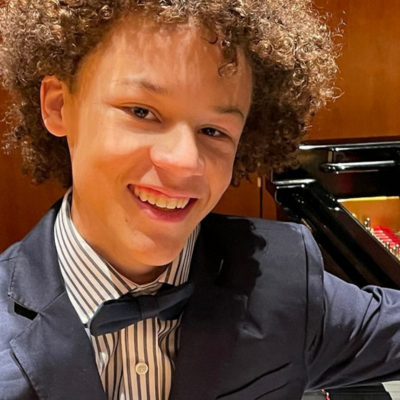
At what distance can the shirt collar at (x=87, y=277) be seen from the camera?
3.13 ft

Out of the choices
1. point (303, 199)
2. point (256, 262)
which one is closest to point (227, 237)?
point (256, 262)

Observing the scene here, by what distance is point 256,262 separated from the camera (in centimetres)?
105

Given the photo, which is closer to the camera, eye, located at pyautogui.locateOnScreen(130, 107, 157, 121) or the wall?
eye, located at pyautogui.locateOnScreen(130, 107, 157, 121)

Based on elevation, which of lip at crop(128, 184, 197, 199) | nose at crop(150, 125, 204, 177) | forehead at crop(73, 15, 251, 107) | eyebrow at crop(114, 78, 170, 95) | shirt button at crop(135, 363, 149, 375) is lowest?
shirt button at crop(135, 363, 149, 375)

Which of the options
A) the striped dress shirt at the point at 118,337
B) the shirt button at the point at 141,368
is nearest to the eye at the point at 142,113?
the striped dress shirt at the point at 118,337

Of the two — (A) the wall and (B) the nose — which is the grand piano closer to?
(B) the nose

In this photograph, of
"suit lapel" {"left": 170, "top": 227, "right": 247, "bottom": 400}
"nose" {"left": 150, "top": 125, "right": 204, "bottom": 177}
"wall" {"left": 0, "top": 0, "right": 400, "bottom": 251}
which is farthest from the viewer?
"wall" {"left": 0, "top": 0, "right": 400, "bottom": 251}

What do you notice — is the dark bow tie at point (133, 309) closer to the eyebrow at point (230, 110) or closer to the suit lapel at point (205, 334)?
the suit lapel at point (205, 334)

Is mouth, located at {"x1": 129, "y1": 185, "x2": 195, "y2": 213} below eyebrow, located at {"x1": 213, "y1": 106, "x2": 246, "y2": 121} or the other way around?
below

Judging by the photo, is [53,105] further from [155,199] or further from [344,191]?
[344,191]

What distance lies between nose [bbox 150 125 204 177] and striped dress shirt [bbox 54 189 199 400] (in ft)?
0.73

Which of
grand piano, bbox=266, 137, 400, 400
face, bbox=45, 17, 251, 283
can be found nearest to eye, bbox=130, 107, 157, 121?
face, bbox=45, 17, 251, 283

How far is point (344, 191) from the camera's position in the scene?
1.70 meters

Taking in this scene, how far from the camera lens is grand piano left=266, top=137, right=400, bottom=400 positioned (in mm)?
1411
